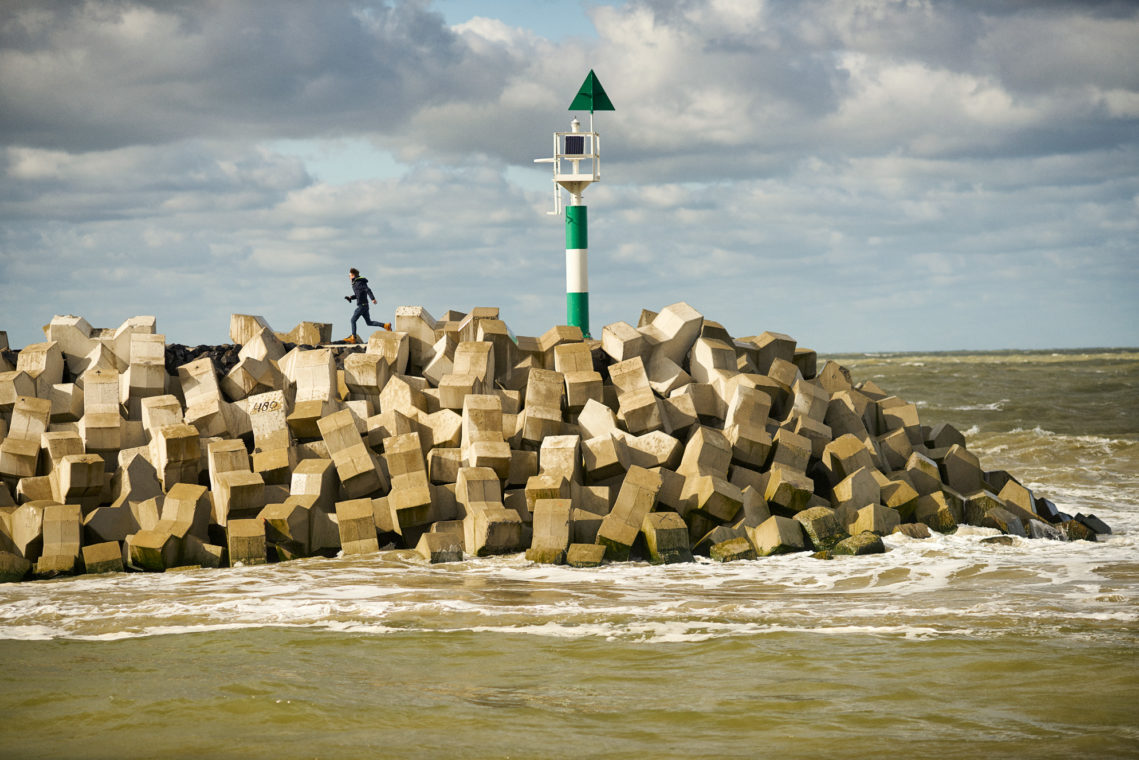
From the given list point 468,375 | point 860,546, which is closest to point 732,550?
point 860,546

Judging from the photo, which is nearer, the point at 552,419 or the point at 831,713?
the point at 831,713

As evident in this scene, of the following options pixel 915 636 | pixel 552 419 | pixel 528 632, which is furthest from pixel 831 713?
pixel 552 419

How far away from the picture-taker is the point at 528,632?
6188 millimetres

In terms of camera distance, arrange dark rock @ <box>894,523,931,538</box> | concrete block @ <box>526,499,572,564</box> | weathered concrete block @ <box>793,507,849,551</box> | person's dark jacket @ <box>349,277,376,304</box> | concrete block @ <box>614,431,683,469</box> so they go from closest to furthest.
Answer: concrete block @ <box>526,499,572,564</box>
weathered concrete block @ <box>793,507,849,551</box>
dark rock @ <box>894,523,931,538</box>
concrete block @ <box>614,431,683,469</box>
person's dark jacket @ <box>349,277,376,304</box>

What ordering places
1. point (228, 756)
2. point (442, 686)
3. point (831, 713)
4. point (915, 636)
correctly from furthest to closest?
point (915, 636) < point (442, 686) < point (831, 713) < point (228, 756)

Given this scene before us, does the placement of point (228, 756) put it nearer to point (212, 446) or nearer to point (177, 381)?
point (212, 446)

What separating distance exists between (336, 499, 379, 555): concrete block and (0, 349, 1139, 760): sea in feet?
0.44

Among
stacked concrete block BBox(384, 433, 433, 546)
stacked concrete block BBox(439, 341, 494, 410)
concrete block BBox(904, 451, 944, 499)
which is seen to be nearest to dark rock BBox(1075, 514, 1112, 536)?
concrete block BBox(904, 451, 944, 499)

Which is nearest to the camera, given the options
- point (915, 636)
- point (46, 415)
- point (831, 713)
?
point (831, 713)

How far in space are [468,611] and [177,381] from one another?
4.95 metres

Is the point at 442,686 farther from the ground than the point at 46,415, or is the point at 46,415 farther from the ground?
the point at 46,415

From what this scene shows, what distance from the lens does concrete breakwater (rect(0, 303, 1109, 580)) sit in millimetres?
8414

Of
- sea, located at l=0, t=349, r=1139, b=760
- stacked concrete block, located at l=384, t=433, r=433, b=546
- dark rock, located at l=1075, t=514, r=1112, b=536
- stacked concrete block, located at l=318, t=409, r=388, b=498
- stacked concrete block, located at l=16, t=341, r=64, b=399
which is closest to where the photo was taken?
sea, located at l=0, t=349, r=1139, b=760

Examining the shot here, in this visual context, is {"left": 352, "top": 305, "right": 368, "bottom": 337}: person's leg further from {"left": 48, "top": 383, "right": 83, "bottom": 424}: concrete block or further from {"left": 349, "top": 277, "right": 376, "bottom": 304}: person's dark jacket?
{"left": 48, "top": 383, "right": 83, "bottom": 424}: concrete block
